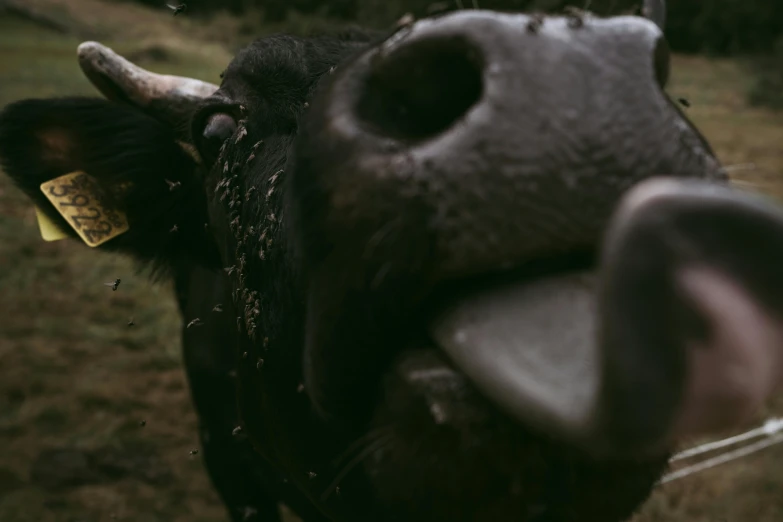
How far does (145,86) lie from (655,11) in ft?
5.92

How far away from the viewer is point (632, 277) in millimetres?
810

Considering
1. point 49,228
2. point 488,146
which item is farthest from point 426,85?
point 49,228

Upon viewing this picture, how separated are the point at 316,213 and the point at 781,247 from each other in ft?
2.38

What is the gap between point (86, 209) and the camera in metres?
2.72

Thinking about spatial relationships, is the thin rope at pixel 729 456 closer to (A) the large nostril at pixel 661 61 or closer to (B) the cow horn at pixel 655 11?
(B) the cow horn at pixel 655 11

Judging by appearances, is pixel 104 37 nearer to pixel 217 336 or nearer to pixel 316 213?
pixel 217 336

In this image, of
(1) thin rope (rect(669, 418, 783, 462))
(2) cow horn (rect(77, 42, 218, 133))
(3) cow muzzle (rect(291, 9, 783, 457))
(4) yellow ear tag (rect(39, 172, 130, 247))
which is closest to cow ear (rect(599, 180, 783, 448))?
(3) cow muzzle (rect(291, 9, 783, 457))

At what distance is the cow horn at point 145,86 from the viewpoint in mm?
2678

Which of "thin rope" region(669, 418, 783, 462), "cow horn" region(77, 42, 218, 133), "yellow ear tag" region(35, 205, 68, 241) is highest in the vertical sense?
"cow horn" region(77, 42, 218, 133)

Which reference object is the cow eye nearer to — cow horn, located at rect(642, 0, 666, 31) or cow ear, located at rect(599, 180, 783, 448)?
cow horn, located at rect(642, 0, 666, 31)

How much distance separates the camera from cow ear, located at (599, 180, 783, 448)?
812mm

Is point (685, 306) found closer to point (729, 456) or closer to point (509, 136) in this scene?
point (509, 136)

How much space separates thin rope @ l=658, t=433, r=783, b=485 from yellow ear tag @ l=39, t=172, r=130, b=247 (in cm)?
320

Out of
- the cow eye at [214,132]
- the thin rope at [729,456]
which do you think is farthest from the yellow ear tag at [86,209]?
the thin rope at [729,456]
